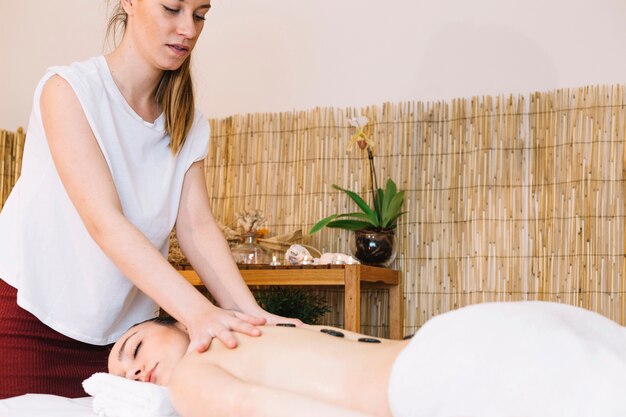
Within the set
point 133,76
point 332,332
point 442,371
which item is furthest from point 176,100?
point 442,371

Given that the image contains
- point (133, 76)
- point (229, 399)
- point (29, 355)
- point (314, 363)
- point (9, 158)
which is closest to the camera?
point (229, 399)

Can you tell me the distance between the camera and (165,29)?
68.8 inches

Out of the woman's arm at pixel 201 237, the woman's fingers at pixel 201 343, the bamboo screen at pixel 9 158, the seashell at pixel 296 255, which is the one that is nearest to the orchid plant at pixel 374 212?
the seashell at pixel 296 255

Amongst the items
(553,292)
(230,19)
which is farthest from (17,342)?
(230,19)

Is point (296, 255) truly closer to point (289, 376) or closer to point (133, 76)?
point (133, 76)

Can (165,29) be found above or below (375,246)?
above

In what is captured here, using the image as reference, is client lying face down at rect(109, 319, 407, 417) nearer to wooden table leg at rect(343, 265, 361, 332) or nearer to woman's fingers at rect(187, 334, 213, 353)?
woman's fingers at rect(187, 334, 213, 353)

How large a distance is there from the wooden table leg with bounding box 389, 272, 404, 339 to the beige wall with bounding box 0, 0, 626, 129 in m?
0.88

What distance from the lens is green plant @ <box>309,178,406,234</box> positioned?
11.6ft

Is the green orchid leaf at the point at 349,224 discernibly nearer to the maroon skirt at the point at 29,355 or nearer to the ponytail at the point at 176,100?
the ponytail at the point at 176,100

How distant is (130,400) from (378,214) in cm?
222

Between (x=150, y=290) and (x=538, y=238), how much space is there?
231 cm

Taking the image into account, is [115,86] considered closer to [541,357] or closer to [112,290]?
[112,290]

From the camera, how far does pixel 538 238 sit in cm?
349
